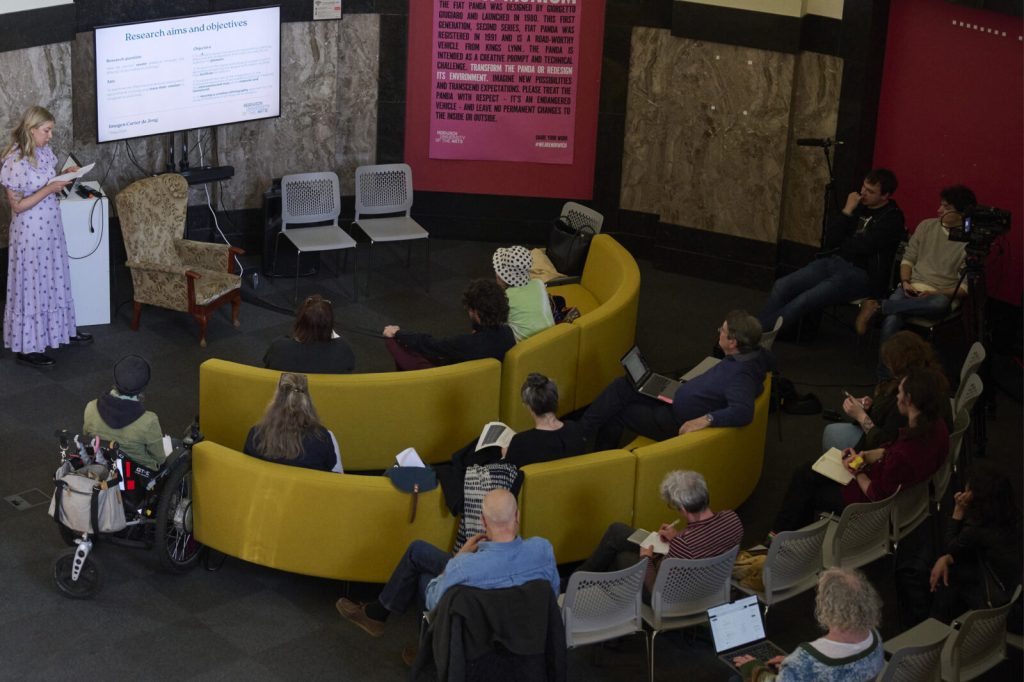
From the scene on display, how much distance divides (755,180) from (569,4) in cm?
208

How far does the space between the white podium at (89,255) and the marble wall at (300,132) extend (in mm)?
837

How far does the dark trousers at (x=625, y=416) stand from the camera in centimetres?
704

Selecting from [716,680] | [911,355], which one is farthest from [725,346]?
[716,680]

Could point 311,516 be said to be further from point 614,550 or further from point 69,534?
point 614,550

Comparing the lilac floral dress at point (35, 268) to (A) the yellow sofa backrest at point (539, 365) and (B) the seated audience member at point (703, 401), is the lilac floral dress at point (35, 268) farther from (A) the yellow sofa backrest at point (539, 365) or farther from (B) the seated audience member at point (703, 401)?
(B) the seated audience member at point (703, 401)

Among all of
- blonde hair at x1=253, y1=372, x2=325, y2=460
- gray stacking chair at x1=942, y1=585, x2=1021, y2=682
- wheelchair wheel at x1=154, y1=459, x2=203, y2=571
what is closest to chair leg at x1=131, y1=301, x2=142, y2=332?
wheelchair wheel at x1=154, y1=459, x2=203, y2=571

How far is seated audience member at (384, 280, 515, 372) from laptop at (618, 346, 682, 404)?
0.69 metres

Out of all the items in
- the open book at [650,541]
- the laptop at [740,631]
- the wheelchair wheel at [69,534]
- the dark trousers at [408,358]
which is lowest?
the wheelchair wheel at [69,534]

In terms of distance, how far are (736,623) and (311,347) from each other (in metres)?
2.75

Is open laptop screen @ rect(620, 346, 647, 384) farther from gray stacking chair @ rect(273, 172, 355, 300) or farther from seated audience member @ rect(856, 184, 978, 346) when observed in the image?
gray stacking chair @ rect(273, 172, 355, 300)

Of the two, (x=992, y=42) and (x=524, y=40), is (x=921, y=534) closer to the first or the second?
(x=992, y=42)

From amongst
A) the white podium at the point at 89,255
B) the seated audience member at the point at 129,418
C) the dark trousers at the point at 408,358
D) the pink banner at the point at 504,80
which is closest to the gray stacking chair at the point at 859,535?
the dark trousers at the point at 408,358

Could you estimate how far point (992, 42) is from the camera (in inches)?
362

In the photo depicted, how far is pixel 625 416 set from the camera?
7172 millimetres
